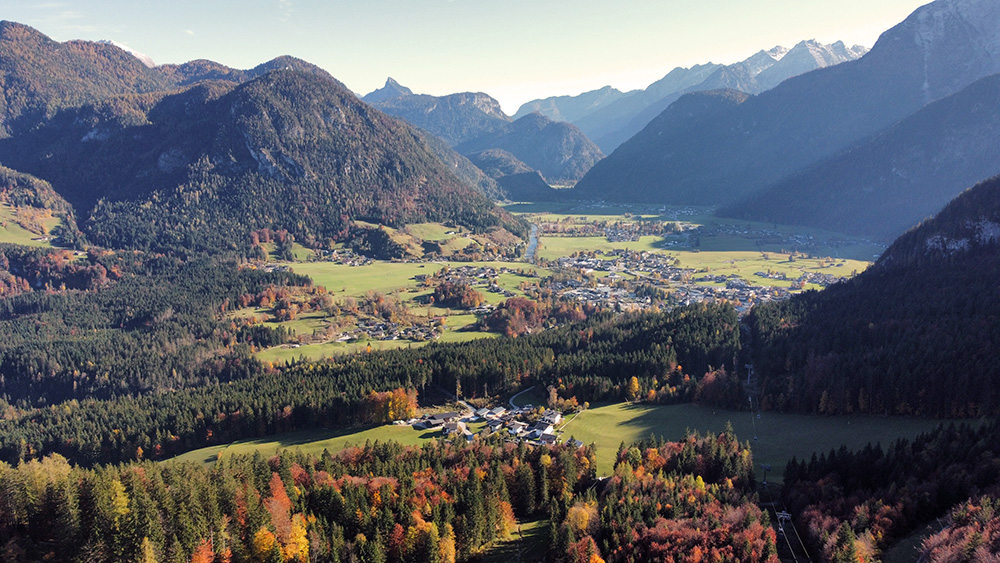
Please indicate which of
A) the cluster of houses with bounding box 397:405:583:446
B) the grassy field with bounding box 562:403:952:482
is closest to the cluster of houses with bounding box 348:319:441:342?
the cluster of houses with bounding box 397:405:583:446

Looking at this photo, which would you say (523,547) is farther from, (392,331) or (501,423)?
(392,331)

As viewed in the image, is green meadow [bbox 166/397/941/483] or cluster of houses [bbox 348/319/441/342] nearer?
green meadow [bbox 166/397/941/483]

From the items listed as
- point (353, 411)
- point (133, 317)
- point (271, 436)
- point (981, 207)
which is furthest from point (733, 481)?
point (133, 317)

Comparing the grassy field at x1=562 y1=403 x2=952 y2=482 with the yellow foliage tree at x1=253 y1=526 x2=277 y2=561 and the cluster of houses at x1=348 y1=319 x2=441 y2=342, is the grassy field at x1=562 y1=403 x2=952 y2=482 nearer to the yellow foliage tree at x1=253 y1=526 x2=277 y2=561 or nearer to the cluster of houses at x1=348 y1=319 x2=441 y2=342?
the yellow foliage tree at x1=253 y1=526 x2=277 y2=561

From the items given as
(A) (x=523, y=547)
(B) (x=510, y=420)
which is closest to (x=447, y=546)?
(A) (x=523, y=547)

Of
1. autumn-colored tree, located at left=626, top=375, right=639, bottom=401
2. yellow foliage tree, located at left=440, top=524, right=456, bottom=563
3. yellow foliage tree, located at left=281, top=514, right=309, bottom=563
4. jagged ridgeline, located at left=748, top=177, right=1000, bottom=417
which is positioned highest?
jagged ridgeline, located at left=748, top=177, right=1000, bottom=417
